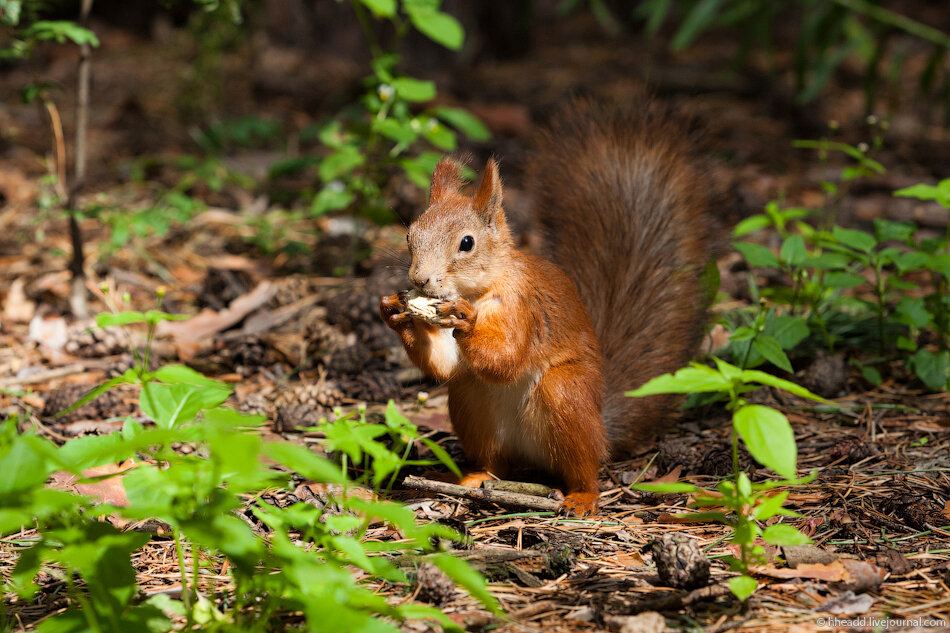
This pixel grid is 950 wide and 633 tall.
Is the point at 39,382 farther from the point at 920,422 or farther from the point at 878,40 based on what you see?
the point at 878,40

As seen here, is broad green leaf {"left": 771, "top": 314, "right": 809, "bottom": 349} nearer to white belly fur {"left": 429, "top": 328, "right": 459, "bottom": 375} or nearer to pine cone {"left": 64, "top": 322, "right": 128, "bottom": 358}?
white belly fur {"left": 429, "top": 328, "right": 459, "bottom": 375}

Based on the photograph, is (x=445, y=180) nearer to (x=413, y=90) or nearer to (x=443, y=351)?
(x=443, y=351)

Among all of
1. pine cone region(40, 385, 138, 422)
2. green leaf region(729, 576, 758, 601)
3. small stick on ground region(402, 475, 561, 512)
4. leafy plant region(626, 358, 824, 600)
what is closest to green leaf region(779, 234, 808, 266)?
small stick on ground region(402, 475, 561, 512)

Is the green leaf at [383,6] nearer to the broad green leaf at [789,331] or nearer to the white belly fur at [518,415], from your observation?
the white belly fur at [518,415]

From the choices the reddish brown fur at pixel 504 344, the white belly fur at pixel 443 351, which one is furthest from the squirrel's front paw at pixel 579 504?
the white belly fur at pixel 443 351

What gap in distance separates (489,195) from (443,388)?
2.77 feet

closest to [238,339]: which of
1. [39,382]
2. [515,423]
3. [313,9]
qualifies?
[39,382]

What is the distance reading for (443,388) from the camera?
2.53 m

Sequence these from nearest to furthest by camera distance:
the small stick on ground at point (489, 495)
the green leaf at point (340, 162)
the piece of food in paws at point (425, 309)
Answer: the piece of food in paws at point (425, 309)
the small stick on ground at point (489, 495)
the green leaf at point (340, 162)

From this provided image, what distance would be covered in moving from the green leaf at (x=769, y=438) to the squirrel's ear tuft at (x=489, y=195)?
815mm

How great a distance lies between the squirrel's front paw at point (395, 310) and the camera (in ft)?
5.85

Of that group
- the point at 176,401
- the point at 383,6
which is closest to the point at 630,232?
the point at 383,6

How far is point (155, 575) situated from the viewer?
1.53 m

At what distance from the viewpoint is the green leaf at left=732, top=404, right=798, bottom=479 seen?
1114 mm
